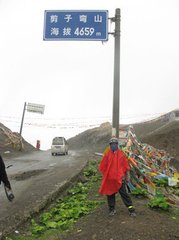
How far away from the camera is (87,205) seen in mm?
10586

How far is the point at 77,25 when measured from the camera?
12.5m

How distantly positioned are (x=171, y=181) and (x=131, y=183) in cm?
150

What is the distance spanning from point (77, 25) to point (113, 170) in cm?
559

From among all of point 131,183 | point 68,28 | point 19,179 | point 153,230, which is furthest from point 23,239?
point 19,179

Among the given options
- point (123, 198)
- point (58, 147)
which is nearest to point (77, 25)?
point (123, 198)

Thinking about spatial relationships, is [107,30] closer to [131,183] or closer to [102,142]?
[131,183]

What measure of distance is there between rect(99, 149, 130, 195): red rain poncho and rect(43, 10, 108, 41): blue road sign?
188 inches

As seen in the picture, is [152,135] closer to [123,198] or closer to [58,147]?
[58,147]

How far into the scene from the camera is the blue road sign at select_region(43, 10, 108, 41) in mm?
12430

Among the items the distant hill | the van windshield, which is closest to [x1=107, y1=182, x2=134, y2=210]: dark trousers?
the distant hill

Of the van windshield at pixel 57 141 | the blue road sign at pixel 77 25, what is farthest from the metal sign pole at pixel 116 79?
the van windshield at pixel 57 141

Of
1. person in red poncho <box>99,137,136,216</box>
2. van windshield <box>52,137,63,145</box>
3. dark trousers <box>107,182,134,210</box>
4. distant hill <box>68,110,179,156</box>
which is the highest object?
distant hill <box>68,110,179,156</box>

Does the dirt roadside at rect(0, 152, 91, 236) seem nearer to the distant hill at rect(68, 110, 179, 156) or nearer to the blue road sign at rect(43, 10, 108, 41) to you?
the blue road sign at rect(43, 10, 108, 41)

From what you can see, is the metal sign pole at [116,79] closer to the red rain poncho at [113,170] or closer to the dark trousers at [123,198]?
the red rain poncho at [113,170]
